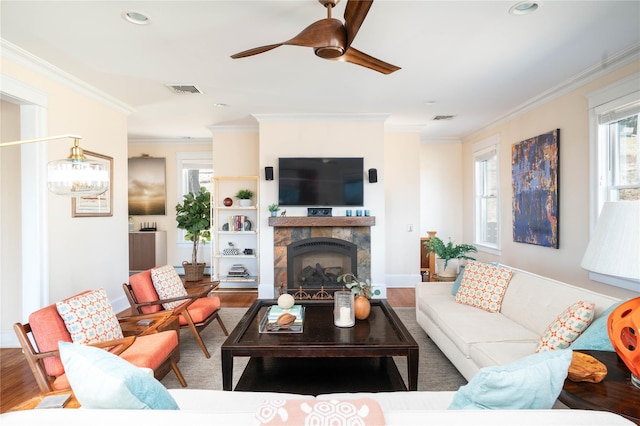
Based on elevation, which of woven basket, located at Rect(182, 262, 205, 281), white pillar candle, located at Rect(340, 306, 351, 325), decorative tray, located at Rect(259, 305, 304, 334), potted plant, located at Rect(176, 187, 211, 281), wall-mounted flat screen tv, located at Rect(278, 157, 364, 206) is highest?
wall-mounted flat screen tv, located at Rect(278, 157, 364, 206)

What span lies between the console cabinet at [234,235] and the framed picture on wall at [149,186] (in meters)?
1.71

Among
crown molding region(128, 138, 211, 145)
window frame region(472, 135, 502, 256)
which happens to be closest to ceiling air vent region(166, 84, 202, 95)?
crown molding region(128, 138, 211, 145)

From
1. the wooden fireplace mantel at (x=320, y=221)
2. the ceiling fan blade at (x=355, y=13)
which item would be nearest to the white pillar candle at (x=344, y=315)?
the ceiling fan blade at (x=355, y=13)

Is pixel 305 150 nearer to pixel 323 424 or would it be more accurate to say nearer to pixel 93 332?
pixel 93 332

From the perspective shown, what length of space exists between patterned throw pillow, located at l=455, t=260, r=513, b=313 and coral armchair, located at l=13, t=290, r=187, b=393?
2.47m

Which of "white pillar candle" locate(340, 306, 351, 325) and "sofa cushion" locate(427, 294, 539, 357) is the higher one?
"white pillar candle" locate(340, 306, 351, 325)

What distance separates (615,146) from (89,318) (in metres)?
4.61

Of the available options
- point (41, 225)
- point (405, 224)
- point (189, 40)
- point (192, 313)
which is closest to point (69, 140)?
point (41, 225)

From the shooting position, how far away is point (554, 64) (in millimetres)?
3244

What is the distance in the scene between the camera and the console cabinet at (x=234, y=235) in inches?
224

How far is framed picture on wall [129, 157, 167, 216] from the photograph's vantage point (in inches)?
271

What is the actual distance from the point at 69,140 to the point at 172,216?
11.6 feet

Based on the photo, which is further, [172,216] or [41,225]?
[172,216]

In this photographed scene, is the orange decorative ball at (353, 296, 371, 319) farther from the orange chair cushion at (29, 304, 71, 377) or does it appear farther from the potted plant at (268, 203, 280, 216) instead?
the potted plant at (268, 203, 280, 216)
